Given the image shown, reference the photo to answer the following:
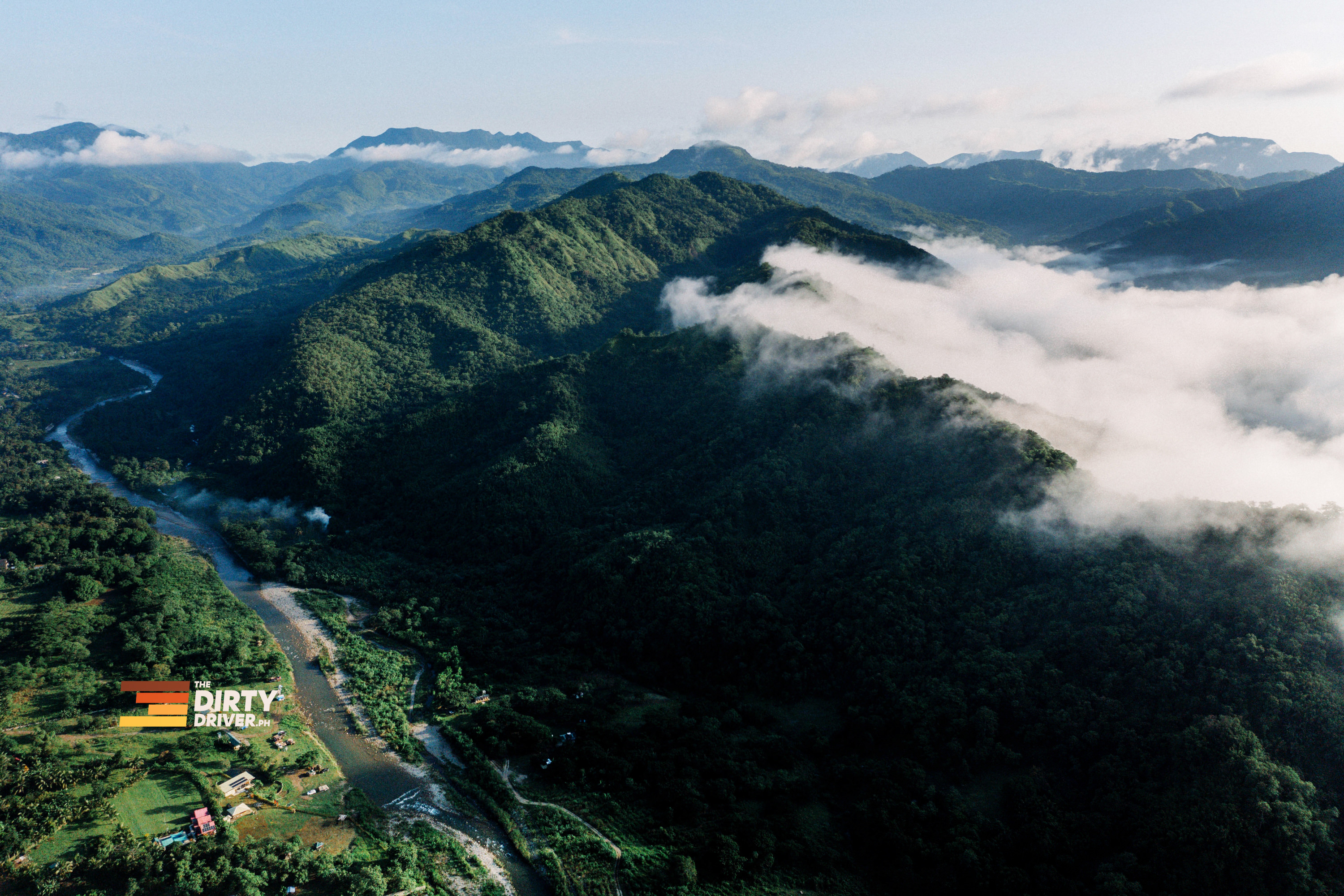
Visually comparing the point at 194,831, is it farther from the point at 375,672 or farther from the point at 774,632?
the point at 774,632

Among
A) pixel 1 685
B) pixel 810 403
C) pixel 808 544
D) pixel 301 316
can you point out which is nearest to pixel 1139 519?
pixel 808 544

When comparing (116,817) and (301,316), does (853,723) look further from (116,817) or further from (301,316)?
(301,316)

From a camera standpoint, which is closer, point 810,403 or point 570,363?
point 810,403

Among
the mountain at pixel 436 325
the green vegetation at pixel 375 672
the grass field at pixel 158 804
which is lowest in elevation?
the green vegetation at pixel 375 672

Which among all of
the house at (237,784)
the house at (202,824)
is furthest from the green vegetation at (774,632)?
the house at (237,784)

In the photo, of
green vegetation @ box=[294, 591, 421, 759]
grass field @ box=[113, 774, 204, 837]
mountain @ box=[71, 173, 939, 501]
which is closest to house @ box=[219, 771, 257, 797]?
grass field @ box=[113, 774, 204, 837]

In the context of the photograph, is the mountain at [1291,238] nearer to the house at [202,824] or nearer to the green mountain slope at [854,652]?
the green mountain slope at [854,652]
